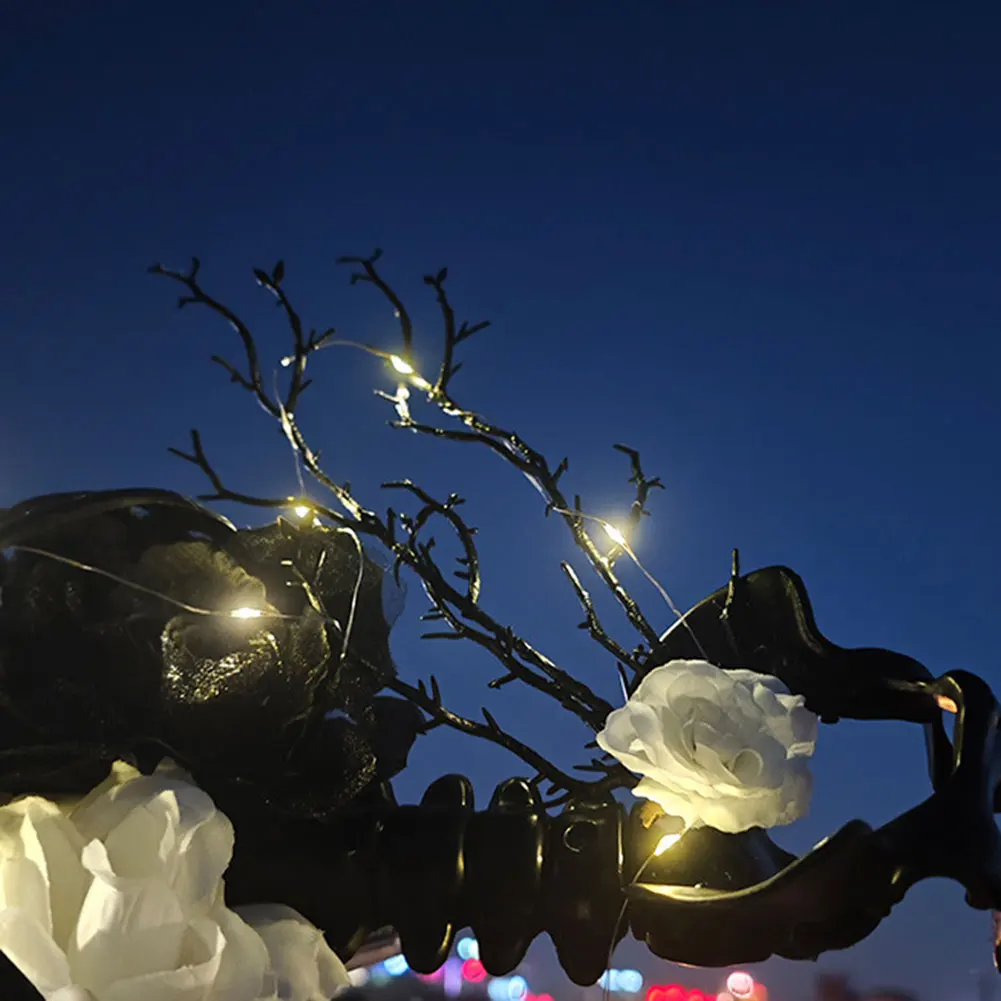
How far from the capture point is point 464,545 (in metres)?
0.40

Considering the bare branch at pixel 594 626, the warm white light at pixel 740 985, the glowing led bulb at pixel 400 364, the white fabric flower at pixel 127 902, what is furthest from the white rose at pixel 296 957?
the warm white light at pixel 740 985

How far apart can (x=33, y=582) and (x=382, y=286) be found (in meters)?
0.22

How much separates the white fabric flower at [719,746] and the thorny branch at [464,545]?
4cm

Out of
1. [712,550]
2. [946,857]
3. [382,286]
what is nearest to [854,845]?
[946,857]

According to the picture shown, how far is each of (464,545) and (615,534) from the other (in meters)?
0.07

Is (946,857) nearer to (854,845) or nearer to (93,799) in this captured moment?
(854,845)

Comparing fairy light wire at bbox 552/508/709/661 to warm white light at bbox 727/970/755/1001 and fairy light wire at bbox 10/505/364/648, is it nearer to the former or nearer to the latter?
fairy light wire at bbox 10/505/364/648

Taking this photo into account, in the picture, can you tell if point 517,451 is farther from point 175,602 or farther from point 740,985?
point 740,985

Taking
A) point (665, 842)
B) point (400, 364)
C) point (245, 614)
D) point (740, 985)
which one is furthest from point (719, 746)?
point (740, 985)

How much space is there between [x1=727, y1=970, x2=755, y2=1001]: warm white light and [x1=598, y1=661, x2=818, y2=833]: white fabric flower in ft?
16.8

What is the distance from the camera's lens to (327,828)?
0.29 meters

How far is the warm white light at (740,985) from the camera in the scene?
4.71m

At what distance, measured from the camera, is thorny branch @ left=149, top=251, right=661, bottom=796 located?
0.33 m

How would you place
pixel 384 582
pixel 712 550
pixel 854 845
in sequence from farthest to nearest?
pixel 712 550 < pixel 384 582 < pixel 854 845
